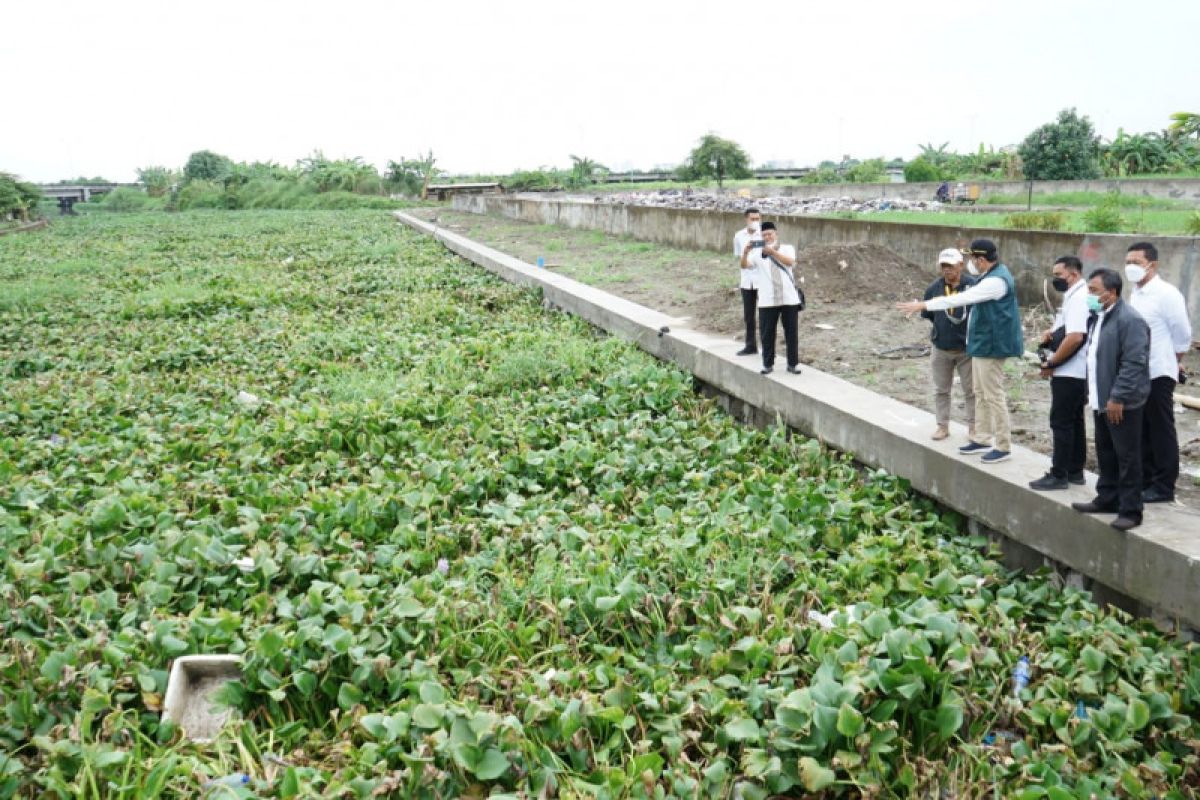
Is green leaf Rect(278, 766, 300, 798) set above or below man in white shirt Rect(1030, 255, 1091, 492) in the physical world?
below

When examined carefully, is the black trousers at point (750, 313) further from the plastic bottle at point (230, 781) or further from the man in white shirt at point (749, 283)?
the plastic bottle at point (230, 781)

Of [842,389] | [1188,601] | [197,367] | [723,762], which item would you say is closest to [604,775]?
[723,762]

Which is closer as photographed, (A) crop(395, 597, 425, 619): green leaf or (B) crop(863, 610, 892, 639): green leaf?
(B) crop(863, 610, 892, 639): green leaf

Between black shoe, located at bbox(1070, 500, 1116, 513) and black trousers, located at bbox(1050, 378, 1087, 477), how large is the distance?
0.31m

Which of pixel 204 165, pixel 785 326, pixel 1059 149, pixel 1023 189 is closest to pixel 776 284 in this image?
pixel 785 326

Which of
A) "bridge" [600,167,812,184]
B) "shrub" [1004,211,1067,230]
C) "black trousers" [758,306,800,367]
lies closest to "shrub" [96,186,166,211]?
"bridge" [600,167,812,184]

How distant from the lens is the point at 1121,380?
4.06 m

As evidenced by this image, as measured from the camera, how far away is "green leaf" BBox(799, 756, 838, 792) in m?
3.19

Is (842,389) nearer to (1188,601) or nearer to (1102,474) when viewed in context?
(1102,474)

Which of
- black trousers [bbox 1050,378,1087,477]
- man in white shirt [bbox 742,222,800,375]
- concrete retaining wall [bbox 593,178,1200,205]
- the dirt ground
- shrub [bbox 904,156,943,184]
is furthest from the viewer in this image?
shrub [bbox 904,156,943,184]

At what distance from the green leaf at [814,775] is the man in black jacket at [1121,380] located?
1.82 metres

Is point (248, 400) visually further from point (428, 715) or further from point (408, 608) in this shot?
point (428, 715)

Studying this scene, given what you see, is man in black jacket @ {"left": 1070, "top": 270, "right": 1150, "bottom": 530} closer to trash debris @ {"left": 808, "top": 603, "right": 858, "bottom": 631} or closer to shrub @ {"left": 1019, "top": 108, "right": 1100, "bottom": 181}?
trash debris @ {"left": 808, "top": 603, "right": 858, "bottom": 631}

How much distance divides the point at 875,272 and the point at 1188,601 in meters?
7.22
